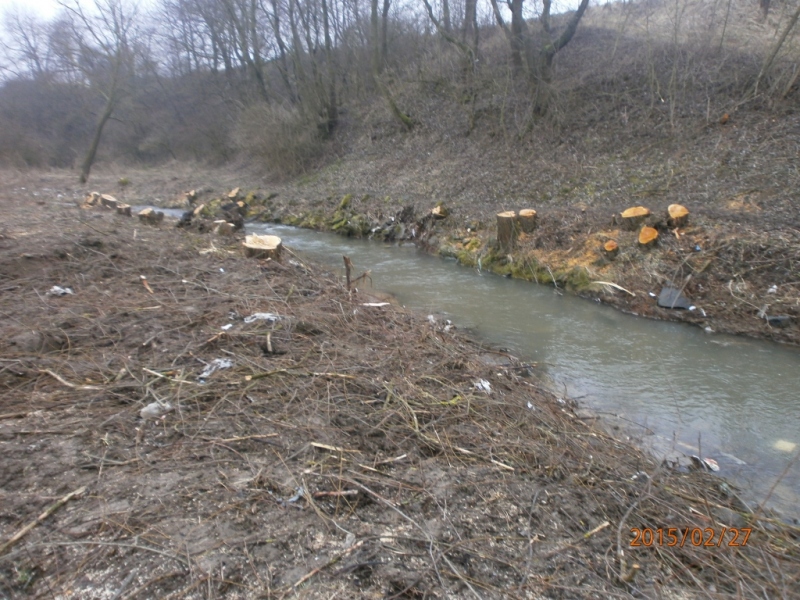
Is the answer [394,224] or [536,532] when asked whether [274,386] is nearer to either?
[536,532]

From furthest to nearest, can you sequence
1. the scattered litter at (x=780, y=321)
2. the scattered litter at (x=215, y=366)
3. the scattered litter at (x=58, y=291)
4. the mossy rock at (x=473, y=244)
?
the mossy rock at (x=473, y=244) → the scattered litter at (x=780, y=321) → the scattered litter at (x=58, y=291) → the scattered litter at (x=215, y=366)

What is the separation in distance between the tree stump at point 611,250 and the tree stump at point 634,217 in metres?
0.51

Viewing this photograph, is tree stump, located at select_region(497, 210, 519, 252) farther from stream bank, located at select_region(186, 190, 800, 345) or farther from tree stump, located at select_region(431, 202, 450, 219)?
tree stump, located at select_region(431, 202, 450, 219)

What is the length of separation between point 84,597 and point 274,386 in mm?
2181

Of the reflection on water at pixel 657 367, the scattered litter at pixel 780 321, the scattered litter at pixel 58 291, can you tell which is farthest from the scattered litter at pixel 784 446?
the scattered litter at pixel 58 291

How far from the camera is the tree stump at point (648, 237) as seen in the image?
9727 mm

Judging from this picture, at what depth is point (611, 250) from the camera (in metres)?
10.1

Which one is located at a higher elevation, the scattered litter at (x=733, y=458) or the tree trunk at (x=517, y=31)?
the tree trunk at (x=517, y=31)

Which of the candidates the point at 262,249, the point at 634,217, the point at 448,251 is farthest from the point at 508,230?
the point at 262,249

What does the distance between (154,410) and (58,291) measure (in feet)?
10.6

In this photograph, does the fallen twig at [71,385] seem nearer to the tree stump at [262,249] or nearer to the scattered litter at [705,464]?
the tree stump at [262,249]

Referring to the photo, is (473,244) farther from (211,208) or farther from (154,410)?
(211,208)
